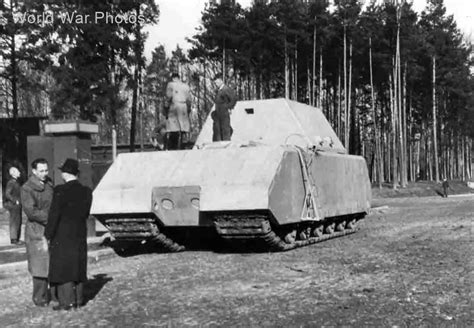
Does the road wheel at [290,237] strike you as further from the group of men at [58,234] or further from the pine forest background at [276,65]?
the pine forest background at [276,65]

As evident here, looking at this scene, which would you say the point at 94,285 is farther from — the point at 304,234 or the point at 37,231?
the point at 304,234

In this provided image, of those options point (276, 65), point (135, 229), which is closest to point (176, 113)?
point (135, 229)

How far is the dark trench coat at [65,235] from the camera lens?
6234mm

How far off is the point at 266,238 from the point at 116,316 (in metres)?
3.74

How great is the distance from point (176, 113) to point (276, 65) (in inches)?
1281

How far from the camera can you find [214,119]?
39.4 ft

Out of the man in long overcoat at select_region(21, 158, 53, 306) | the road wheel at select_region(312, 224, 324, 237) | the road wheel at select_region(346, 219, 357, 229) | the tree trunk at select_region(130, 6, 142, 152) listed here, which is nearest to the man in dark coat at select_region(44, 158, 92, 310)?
the man in long overcoat at select_region(21, 158, 53, 306)

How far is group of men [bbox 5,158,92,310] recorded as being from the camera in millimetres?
6250

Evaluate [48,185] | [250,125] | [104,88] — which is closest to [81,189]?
[48,185]

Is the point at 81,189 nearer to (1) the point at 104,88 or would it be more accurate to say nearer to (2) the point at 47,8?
(1) the point at 104,88

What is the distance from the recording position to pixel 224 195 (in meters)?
9.34

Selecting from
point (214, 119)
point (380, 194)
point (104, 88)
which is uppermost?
point (104, 88)

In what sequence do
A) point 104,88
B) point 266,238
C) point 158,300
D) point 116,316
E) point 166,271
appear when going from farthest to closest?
point 104,88 < point 266,238 < point 166,271 < point 158,300 < point 116,316

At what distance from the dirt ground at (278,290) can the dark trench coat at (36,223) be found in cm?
43
